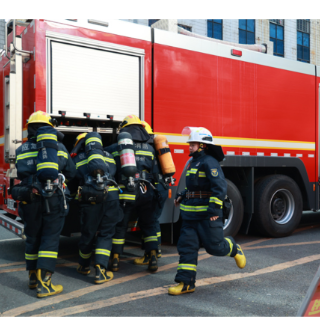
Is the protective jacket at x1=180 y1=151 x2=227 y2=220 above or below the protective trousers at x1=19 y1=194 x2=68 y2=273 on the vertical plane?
above

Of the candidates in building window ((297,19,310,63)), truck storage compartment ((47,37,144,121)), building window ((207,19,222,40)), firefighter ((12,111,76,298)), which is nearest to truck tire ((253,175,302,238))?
truck storage compartment ((47,37,144,121))

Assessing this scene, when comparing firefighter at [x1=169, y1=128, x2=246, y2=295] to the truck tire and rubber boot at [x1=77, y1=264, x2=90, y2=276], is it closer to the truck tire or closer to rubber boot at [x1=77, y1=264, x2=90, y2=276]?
rubber boot at [x1=77, y1=264, x2=90, y2=276]

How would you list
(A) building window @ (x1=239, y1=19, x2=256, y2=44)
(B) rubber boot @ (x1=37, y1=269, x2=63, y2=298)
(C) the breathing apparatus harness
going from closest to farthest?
(B) rubber boot @ (x1=37, y1=269, x2=63, y2=298)
(C) the breathing apparatus harness
(A) building window @ (x1=239, y1=19, x2=256, y2=44)

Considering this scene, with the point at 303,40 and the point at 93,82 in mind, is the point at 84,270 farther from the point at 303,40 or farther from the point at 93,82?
the point at 303,40

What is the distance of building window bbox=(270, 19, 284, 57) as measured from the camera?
2777 cm

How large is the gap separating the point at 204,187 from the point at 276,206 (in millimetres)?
3265

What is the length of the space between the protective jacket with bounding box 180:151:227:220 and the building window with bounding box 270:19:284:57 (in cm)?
2565

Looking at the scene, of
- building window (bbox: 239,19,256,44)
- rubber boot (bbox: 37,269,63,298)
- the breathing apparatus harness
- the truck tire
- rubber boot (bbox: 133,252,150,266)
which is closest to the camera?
rubber boot (bbox: 37,269,63,298)

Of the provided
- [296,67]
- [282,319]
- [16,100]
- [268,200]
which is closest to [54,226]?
[16,100]

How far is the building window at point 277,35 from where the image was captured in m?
27.8

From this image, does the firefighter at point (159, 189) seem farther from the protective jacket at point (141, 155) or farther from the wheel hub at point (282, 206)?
the wheel hub at point (282, 206)

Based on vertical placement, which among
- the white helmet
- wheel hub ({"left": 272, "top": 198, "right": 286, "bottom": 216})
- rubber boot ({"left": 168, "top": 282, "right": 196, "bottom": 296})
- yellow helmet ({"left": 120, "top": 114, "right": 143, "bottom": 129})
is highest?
yellow helmet ({"left": 120, "top": 114, "right": 143, "bottom": 129})

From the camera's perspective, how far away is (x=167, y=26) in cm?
641

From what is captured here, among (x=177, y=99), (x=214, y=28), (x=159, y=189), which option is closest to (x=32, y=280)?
(x=159, y=189)
